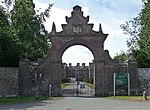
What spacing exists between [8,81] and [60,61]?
6141 mm

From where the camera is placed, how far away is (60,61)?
39281 mm

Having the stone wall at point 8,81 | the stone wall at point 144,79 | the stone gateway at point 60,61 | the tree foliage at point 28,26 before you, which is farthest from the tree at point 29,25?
the stone wall at point 144,79

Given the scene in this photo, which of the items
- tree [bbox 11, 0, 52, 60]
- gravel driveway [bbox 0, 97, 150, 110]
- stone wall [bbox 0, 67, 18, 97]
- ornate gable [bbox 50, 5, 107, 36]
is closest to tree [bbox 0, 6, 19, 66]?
stone wall [bbox 0, 67, 18, 97]

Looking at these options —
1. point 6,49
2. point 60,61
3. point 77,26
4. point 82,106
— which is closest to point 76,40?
point 77,26

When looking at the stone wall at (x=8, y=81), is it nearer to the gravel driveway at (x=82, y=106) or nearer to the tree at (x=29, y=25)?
the gravel driveway at (x=82, y=106)

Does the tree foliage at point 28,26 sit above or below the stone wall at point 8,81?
above

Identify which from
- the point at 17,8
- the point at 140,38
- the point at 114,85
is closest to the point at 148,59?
the point at 140,38

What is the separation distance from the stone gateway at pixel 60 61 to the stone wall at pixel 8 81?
151cm

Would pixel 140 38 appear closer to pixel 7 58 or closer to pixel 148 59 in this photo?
pixel 148 59

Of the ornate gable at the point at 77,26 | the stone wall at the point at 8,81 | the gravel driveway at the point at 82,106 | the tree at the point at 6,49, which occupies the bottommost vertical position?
the gravel driveway at the point at 82,106

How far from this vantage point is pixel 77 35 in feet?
129

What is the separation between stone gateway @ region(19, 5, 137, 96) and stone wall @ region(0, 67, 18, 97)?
151 centimetres

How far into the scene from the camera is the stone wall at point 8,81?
35.9 metres

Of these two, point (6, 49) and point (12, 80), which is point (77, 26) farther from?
point (12, 80)
